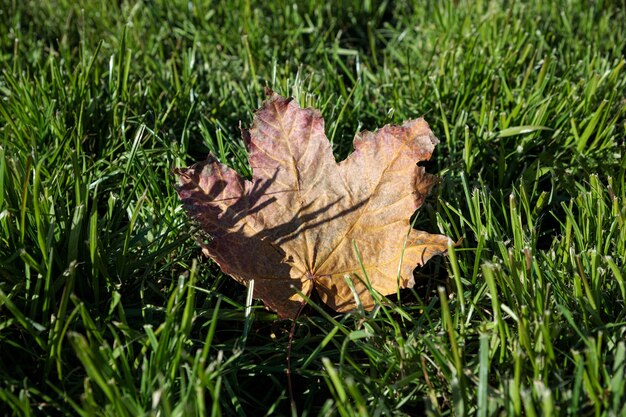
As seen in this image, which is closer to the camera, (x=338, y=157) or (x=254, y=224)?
(x=254, y=224)

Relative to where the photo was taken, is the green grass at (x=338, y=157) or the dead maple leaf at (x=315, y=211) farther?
the dead maple leaf at (x=315, y=211)

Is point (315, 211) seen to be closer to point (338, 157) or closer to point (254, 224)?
point (254, 224)

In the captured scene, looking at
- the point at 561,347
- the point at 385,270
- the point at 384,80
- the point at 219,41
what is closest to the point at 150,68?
the point at 219,41

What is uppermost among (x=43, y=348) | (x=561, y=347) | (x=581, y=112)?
(x=581, y=112)

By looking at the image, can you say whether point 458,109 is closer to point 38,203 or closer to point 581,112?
point 581,112

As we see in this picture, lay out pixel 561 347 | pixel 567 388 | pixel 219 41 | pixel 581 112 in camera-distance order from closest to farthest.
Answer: pixel 567 388 < pixel 561 347 < pixel 581 112 < pixel 219 41

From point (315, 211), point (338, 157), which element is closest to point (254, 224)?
point (315, 211)
